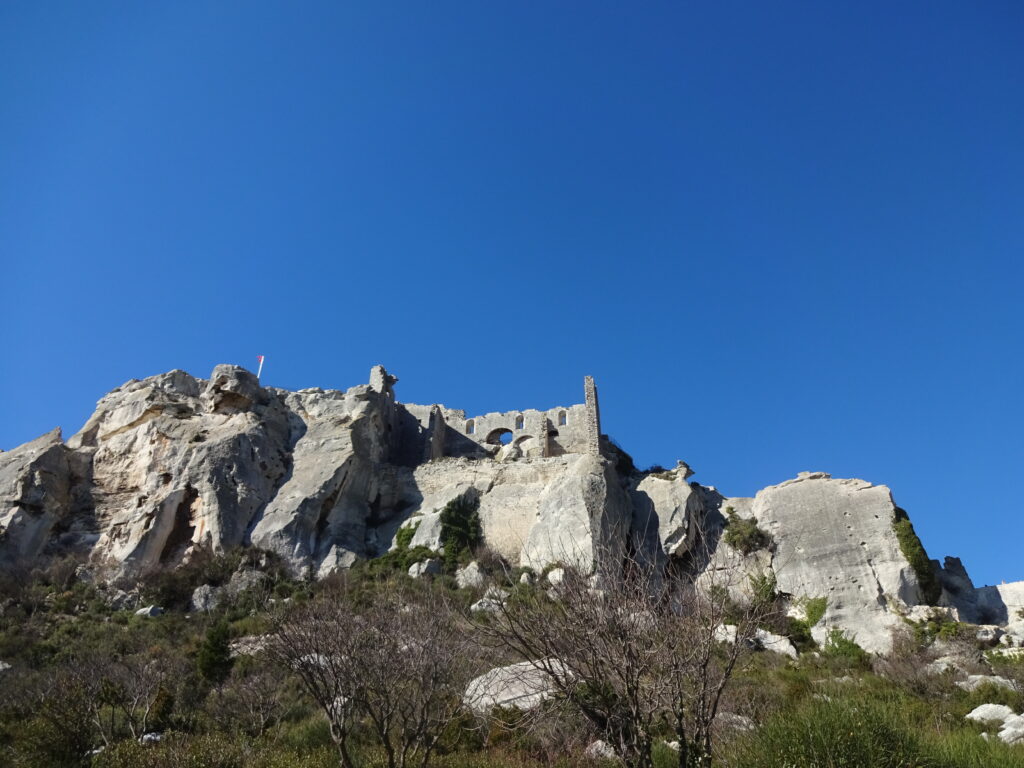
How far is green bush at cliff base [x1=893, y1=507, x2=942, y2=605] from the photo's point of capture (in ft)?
95.3

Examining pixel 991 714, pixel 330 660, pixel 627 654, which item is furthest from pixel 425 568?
pixel 627 654

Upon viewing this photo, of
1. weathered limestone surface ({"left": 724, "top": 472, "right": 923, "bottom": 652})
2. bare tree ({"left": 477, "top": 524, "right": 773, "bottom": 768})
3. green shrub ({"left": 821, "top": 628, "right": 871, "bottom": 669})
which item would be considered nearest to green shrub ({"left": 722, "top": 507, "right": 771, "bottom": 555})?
weathered limestone surface ({"left": 724, "top": 472, "right": 923, "bottom": 652})

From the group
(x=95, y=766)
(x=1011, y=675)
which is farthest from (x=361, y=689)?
(x=1011, y=675)

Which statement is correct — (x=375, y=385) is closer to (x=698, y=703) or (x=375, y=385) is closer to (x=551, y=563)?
(x=551, y=563)

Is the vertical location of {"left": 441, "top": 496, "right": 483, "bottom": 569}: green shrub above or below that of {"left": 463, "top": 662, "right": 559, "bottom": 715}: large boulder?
above

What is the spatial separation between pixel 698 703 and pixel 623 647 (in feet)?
4.59

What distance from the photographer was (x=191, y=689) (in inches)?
874

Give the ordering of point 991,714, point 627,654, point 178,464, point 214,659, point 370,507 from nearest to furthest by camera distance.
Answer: point 627,654, point 991,714, point 214,659, point 178,464, point 370,507

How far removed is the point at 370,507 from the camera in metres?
38.0

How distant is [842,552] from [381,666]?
2280cm

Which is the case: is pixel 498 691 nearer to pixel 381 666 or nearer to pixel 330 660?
pixel 381 666

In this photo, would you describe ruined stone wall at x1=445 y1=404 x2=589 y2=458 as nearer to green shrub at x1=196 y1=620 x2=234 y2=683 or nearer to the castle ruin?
the castle ruin

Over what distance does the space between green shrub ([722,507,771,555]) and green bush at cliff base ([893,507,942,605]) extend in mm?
5400

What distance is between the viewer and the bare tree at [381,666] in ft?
47.0
